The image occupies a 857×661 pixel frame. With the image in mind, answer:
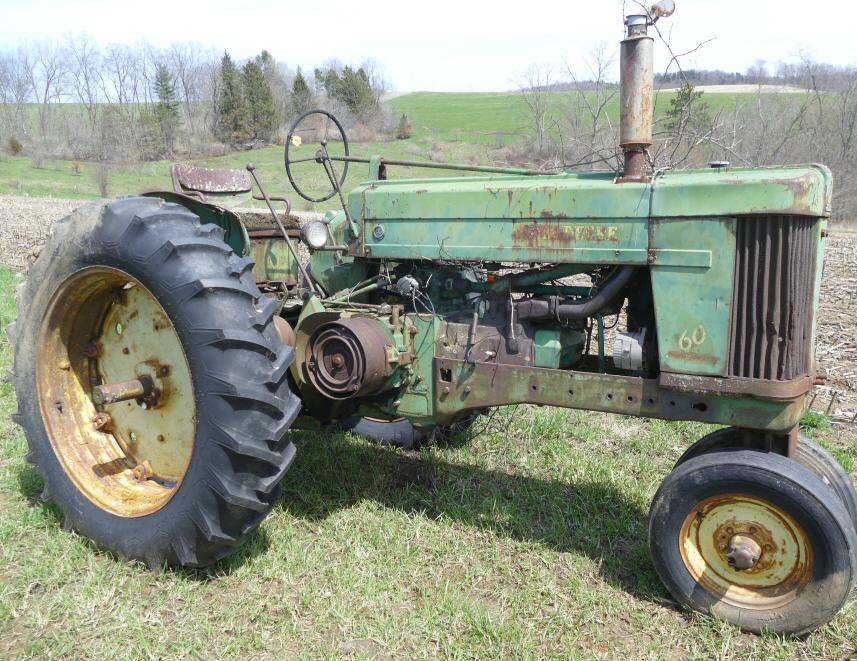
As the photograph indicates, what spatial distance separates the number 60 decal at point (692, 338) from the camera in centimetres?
260

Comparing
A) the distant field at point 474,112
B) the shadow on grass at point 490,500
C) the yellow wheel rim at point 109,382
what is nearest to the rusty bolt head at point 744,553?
the shadow on grass at point 490,500

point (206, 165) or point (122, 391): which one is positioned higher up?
point (206, 165)

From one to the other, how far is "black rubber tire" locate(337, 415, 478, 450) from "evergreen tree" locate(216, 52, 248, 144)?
43.6m

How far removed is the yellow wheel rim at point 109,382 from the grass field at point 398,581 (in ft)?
1.02

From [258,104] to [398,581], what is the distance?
48.0 metres

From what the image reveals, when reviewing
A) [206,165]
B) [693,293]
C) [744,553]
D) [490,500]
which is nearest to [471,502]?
[490,500]

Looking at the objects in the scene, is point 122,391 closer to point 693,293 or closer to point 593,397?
point 593,397

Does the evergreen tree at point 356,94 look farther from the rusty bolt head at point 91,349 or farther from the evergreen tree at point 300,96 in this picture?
the rusty bolt head at point 91,349

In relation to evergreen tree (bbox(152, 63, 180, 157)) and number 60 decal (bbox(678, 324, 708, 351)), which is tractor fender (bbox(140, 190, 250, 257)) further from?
evergreen tree (bbox(152, 63, 180, 157))

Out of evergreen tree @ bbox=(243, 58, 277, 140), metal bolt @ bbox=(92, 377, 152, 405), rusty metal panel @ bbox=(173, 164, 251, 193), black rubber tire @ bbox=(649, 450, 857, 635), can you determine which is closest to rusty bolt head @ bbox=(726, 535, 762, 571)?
black rubber tire @ bbox=(649, 450, 857, 635)

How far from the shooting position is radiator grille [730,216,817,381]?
2473 millimetres

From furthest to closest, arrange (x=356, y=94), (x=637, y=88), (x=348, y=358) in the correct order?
(x=356, y=94) → (x=348, y=358) → (x=637, y=88)

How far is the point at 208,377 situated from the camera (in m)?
2.62

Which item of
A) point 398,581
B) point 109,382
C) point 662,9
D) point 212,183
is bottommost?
point 398,581
